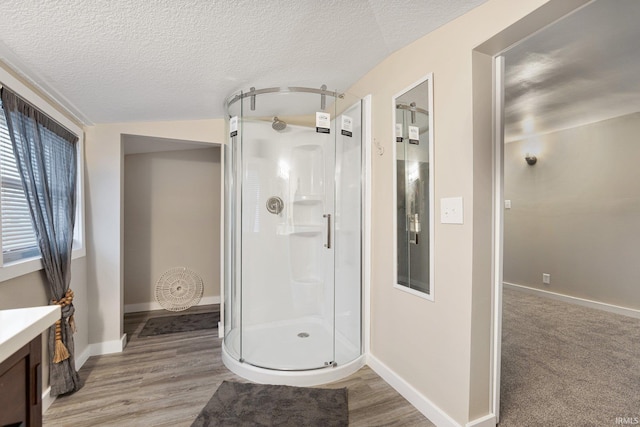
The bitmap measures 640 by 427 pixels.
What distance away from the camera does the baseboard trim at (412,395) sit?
178 centimetres

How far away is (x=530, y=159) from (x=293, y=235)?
3696 mm

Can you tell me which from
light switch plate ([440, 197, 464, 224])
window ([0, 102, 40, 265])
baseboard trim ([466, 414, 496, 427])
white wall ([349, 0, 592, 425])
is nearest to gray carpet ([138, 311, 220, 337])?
window ([0, 102, 40, 265])

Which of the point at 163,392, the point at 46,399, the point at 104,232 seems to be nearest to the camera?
the point at 46,399

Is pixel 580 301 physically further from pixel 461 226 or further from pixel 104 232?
pixel 104 232

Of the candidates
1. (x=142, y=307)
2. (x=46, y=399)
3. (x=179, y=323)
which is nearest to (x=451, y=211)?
(x=46, y=399)

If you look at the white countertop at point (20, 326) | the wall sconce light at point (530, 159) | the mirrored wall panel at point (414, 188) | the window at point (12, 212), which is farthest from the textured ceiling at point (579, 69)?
the window at point (12, 212)

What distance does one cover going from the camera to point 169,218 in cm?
421

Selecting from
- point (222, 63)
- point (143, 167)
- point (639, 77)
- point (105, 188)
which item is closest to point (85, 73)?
point (222, 63)

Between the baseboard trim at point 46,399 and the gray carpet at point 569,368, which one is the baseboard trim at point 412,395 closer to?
the gray carpet at point 569,368

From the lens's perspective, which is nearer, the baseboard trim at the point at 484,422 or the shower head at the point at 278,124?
the baseboard trim at the point at 484,422

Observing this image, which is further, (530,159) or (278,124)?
(530,159)

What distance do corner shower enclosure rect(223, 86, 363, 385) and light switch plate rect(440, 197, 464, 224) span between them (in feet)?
2.92

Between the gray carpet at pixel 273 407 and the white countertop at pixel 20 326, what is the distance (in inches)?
51.9

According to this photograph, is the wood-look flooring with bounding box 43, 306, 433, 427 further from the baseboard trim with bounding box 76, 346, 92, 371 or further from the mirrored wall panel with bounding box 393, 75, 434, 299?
the mirrored wall panel with bounding box 393, 75, 434, 299
